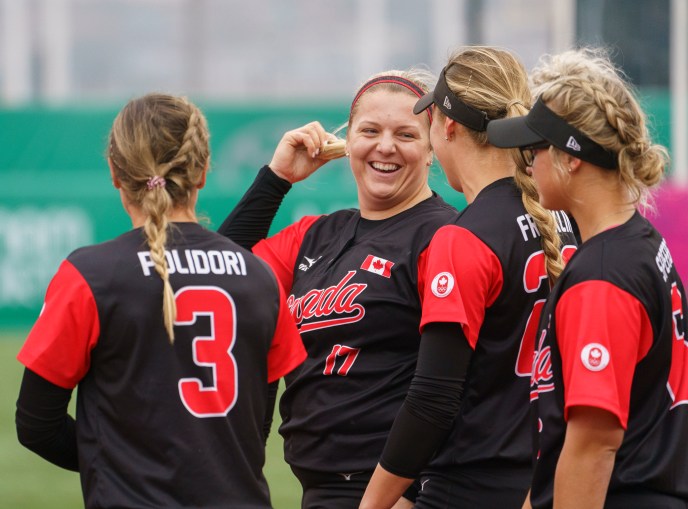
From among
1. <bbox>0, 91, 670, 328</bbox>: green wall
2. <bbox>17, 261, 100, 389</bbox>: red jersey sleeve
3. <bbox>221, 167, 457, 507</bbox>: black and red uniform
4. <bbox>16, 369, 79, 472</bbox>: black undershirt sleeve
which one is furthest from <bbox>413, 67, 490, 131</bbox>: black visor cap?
<bbox>0, 91, 670, 328</bbox>: green wall

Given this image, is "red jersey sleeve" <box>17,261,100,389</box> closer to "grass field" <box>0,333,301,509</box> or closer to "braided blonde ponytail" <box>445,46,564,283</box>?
"braided blonde ponytail" <box>445,46,564,283</box>

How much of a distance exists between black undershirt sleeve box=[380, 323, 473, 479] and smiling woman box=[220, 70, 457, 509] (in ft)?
1.12

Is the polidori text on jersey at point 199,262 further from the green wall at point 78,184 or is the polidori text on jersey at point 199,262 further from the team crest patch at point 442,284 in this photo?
the green wall at point 78,184

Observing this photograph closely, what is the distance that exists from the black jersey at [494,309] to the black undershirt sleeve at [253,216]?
0.94 meters

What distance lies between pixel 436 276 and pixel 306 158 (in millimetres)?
1174

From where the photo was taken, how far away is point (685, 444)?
108 inches

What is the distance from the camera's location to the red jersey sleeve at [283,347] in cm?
315

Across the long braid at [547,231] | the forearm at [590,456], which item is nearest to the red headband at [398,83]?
the long braid at [547,231]

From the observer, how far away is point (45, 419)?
2904mm

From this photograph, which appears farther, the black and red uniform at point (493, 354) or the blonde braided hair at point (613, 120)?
the black and red uniform at point (493, 354)

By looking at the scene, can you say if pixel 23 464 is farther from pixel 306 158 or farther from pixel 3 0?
pixel 3 0

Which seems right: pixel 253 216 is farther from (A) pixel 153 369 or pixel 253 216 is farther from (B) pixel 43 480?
(B) pixel 43 480

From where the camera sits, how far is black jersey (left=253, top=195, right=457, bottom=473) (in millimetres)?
3473

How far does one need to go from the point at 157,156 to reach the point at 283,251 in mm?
1028
